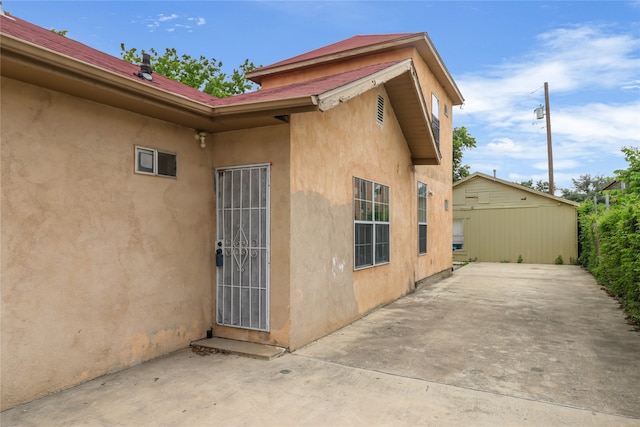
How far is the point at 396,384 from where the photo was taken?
386 cm

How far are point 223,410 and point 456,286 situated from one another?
8876 millimetres

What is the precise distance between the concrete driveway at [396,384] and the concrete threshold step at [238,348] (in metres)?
0.11

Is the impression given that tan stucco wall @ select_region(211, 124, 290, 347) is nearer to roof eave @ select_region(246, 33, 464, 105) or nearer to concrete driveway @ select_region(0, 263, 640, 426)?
concrete driveway @ select_region(0, 263, 640, 426)

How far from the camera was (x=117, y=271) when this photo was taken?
413 centimetres

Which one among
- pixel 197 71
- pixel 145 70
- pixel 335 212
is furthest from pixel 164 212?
pixel 197 71

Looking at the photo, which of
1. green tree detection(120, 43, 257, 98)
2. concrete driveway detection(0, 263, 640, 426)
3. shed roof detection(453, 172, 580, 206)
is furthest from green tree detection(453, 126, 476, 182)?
concrete driveway detection(0, 263, 640, 426)

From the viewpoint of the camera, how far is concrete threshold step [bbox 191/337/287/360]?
4.56 m

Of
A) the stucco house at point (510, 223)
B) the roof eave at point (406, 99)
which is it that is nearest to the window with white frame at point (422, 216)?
the roof eave at point (406, 99)

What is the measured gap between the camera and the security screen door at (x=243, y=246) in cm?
495

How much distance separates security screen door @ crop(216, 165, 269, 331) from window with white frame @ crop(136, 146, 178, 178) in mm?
679

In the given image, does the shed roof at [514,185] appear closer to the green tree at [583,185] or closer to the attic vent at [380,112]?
the attic vent at [380,112]

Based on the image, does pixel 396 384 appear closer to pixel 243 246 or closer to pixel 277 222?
pixel 277 222

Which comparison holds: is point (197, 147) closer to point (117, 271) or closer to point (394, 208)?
point (117, 271)

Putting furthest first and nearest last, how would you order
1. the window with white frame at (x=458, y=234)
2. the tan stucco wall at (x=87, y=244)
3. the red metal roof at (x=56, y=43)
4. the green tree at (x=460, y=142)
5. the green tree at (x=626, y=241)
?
the green tree at (x=460, y=142) < the window with white frame at (x=458, y=234) < the green tree at (x=626, y=241) < the red metal roof at (x=56, y=43) < the tan stucco wall at (x=87, y=244)
